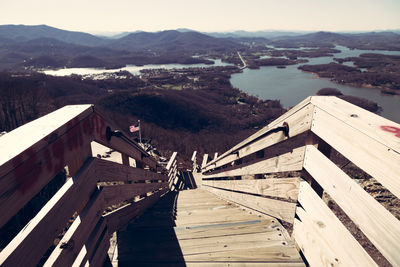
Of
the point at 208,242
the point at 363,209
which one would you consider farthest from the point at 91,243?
the point at 363,209

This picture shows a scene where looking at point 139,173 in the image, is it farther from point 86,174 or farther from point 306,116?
point 306,116

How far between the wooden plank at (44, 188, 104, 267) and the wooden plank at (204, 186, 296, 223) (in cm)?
157

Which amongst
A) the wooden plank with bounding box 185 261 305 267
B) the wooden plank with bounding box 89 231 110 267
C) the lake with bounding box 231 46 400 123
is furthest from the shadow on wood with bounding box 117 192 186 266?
the lake with bounding box 231 46 400 123

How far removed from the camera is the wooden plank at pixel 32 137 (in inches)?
37.4

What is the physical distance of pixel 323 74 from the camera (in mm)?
83938

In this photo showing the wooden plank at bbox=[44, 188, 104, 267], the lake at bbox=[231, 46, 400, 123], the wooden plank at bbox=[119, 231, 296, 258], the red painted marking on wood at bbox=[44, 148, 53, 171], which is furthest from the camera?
the lake at bbox=[231, 46, 400, 123]

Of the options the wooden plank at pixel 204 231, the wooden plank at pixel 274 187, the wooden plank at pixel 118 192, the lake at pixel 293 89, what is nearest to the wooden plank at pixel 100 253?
the wooden plank at pixel 118 192

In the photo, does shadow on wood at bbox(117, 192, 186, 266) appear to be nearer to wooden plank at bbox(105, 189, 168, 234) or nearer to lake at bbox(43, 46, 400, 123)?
wooden plank at bbox(105, 189, 168, 234)

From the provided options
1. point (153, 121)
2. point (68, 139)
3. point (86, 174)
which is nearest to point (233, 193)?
point (86, 174)

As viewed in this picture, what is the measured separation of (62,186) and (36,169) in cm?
31

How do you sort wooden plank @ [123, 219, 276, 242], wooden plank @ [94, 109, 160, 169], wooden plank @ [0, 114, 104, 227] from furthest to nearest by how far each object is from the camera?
wooden plank @ [123, 219, 276, 242]
wooden plank @ [94, 109, 160, 169]
wooden plank @ [0, 114, 104, 227]

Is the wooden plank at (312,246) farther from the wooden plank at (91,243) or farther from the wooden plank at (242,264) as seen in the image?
the wooden plank at (91,243)

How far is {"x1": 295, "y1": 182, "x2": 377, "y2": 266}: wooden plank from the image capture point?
1.25 metres

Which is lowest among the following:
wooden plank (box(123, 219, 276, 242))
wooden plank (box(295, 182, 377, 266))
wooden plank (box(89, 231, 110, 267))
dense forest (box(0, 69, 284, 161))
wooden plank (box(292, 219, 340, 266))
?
dense forest (box(0, 69, 284, 161))
